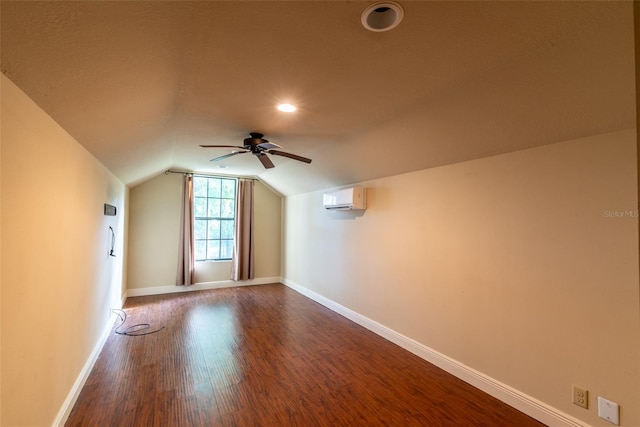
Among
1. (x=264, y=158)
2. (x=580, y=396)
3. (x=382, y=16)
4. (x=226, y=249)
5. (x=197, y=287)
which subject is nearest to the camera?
(x=382, y=16)

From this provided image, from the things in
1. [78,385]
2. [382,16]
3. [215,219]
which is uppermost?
[382,16]

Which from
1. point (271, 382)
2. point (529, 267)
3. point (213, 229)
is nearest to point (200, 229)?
point (213, 229)

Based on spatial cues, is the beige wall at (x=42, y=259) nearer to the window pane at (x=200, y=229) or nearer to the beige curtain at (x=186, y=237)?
the beige curtain at (x=186, y=237)

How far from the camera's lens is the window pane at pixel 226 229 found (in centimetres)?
631

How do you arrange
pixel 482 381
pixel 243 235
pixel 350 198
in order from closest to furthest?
pixel 482 381 → pixel 350 198 → pixel 243 235

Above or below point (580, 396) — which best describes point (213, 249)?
above

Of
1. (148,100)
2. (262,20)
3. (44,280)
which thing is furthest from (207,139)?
(262,20)

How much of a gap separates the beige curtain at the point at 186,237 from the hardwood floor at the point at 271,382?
159cm

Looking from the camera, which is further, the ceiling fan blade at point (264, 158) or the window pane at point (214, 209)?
the window pane at point (214, 209)

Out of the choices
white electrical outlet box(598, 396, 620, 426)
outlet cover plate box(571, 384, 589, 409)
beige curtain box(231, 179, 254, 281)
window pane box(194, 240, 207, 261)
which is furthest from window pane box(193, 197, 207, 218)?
white electrical outlet box(598, 396, 620, 426)

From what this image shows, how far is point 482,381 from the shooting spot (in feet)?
8.17

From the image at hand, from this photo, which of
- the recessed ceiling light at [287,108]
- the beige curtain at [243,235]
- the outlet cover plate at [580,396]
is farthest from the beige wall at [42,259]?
the beige curtain at [243,235]

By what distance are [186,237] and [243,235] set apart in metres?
1.11

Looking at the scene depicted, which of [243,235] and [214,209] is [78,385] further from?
[214,209]
